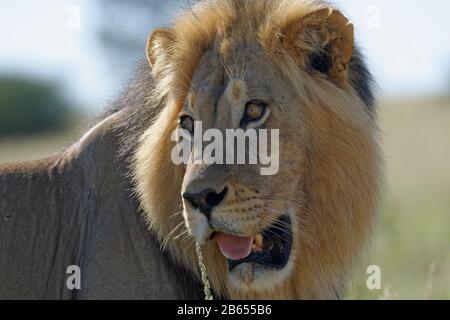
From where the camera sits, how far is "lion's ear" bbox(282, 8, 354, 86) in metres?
5.78

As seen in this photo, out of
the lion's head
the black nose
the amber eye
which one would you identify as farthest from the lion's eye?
the black nose

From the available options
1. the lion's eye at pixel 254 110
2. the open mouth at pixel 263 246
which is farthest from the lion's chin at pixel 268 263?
the lion's eye at pixel 254 110

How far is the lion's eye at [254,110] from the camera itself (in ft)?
18.6

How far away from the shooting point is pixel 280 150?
5.65m

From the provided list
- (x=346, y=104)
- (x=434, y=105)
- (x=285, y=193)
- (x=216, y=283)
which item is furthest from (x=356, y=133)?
(x=434, y=105)

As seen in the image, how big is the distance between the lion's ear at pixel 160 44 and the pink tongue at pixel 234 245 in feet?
4.17

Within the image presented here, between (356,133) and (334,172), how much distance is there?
280mm

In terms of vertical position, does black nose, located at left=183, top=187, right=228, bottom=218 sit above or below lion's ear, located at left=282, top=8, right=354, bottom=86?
below

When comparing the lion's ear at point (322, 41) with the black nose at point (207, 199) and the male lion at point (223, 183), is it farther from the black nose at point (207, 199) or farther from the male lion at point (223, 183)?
the black nose at point (207, 199)

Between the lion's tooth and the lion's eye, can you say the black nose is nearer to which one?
the lion's tooth

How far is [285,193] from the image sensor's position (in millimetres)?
5641
